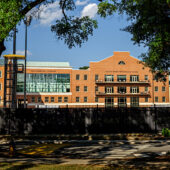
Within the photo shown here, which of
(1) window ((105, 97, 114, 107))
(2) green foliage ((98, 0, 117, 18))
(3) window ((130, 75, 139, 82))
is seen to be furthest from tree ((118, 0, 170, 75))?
(3) window ((130, 75, 139, 82))

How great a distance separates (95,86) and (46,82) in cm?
1330

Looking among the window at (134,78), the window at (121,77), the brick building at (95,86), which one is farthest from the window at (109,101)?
the window at (134,78)

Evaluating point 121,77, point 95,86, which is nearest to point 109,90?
point 95,86

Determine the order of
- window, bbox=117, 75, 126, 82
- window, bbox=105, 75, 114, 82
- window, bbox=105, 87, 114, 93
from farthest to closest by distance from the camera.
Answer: window, bbox=117, 75, 126, 82 < window, bbox=105, 75, 114, 82 < window, bbox=105, 87, 114, 93

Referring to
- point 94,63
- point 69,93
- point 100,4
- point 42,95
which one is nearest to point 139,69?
point 94,63

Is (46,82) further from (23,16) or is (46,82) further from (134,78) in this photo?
(23,16)

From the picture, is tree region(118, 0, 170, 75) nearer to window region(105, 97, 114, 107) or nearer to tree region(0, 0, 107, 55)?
tree region(0, 0, 107, 55)

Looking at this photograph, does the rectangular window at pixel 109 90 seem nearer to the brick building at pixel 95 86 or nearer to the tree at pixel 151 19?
the brick building at pixel 95 86

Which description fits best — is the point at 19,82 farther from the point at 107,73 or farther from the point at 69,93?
the point at 107,73

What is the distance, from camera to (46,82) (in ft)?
233

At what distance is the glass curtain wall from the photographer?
231ft

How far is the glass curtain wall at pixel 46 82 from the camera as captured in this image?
7031 centimetres

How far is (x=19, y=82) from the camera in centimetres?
7019

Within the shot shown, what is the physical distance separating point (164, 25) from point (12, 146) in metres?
8.02
